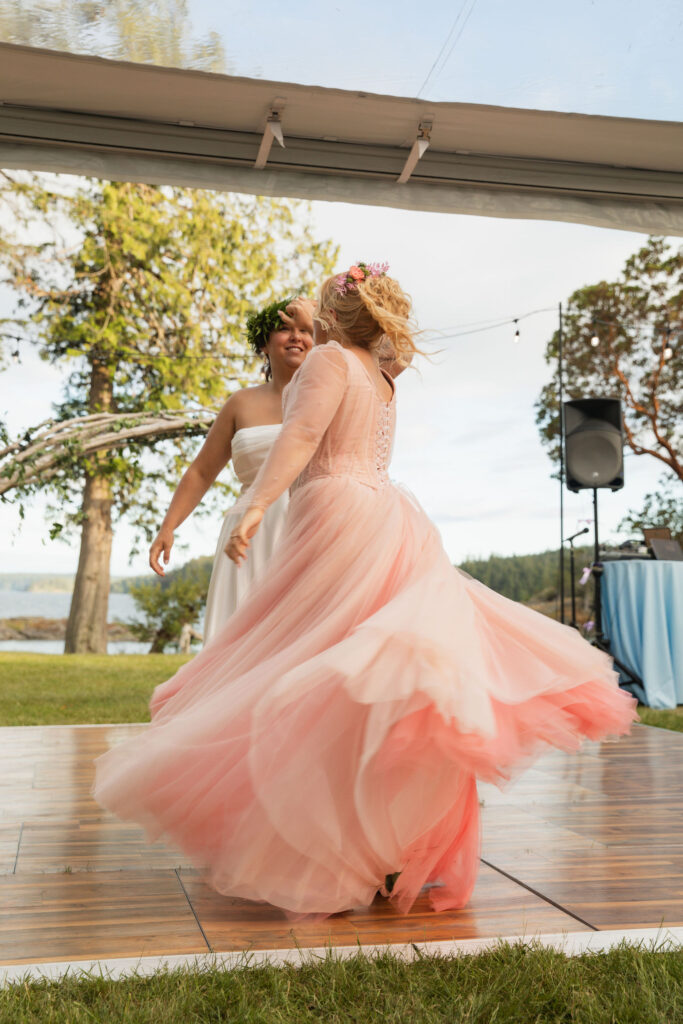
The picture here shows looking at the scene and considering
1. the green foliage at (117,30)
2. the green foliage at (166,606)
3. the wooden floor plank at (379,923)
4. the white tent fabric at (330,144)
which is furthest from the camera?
the green foliage at (166,606)

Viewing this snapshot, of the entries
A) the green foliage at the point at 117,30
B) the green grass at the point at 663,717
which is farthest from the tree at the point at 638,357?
the green foliage at the point at 117,30

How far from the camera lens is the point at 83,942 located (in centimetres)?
204

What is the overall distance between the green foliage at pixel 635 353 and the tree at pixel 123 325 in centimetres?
402

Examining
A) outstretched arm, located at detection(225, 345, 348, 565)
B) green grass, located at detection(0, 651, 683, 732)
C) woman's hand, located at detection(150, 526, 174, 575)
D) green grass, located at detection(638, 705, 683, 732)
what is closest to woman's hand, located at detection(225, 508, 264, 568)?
outstretched arm, located at detection(225, 345, 348, 565)

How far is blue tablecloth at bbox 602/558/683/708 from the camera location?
6938 millimetres

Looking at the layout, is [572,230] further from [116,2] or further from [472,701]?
[472,701]

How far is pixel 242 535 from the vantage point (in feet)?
7.37

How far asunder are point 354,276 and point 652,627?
513 centimetres

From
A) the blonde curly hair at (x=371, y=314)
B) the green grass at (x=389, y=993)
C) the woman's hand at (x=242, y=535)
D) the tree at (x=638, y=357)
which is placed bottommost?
the green grass at (x=389, y=993)

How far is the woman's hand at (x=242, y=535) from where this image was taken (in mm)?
2242

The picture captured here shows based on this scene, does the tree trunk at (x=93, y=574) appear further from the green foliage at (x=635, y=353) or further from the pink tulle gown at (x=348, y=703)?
the pink tulle gown at (x=348, y=703)

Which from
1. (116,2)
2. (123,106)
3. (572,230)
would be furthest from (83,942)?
(572,230)

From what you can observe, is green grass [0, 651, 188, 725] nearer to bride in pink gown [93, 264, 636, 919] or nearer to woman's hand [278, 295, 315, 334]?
woman's hand [278, 295, 315, 334]

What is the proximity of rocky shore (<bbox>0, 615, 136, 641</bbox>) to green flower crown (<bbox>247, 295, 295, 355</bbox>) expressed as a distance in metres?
8.31
